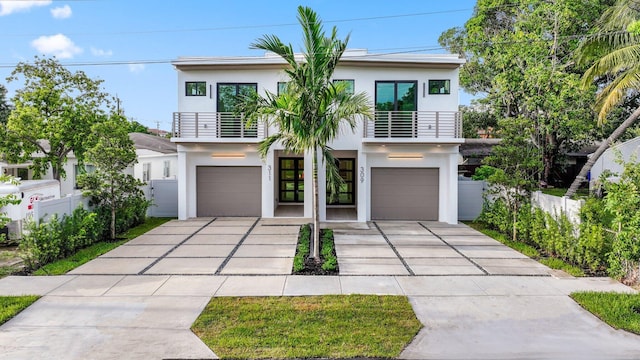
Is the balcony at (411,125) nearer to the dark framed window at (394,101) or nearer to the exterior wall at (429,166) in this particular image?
the dark framed window at (394,101)

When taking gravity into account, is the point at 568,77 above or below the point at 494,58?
below

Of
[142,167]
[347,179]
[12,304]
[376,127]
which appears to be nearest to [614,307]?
[376,127]

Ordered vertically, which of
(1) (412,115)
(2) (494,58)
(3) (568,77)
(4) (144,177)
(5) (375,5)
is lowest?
(4) (144,177)

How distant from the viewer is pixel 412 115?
13906 millimetres

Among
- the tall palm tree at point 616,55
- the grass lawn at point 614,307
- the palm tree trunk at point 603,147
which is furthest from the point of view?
the tall palm tree at point 616,55

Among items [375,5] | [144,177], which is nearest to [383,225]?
[375,5]

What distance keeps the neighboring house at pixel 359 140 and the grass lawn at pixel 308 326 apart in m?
8.28

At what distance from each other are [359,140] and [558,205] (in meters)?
6.76

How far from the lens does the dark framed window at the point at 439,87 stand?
46.9 feet

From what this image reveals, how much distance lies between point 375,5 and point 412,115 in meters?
5.11

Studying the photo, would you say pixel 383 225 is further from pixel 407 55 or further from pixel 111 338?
pixel 111 338

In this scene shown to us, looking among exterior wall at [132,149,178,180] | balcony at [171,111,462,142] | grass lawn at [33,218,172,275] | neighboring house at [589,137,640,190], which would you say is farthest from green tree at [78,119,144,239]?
neighboring house at [589,137,640,190]

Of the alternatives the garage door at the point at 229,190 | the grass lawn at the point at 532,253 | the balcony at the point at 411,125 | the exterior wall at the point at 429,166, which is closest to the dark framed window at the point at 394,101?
the balcony at the point at 411,125

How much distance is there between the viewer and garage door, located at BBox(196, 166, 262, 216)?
1526cm
